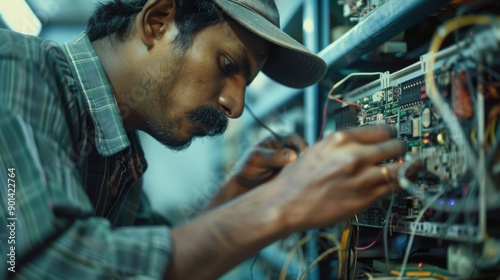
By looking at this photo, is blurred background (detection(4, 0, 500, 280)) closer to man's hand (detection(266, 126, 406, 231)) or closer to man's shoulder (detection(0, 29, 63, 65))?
man's hand (detection(266, 126, 406, 231))

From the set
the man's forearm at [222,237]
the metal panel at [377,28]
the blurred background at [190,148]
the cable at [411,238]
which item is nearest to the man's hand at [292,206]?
the man's forearm at [222,237]

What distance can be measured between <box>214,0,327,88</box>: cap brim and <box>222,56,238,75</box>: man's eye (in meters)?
0.07

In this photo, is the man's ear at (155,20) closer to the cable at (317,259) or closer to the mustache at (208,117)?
the mustache at (208,117)

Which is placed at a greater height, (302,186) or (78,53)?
(78,53)

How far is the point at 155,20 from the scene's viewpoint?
82cm

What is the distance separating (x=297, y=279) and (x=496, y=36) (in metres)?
0.67

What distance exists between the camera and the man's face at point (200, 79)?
2.64 ft

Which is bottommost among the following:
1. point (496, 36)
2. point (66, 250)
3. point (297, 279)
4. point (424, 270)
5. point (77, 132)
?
point (297, 279)

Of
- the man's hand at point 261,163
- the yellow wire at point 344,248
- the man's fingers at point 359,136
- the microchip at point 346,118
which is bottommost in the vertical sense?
the yellow wire at point 344,248

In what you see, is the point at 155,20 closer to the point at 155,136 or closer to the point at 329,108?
the point at 155,136

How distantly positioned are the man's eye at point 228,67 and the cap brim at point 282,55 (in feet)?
0.23

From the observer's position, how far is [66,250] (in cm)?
51

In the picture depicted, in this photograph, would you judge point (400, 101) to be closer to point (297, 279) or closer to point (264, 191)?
point (264, 191)

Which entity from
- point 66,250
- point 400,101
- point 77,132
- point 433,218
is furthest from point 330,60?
point 66,250
